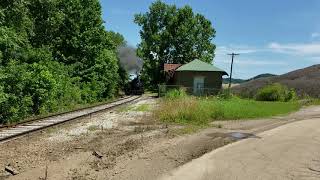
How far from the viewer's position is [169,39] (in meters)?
84.9

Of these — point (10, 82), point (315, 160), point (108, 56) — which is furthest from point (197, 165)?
point (108, 56)

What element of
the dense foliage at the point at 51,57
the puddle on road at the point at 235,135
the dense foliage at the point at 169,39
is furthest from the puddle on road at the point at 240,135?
the dense foliage at the point at 169,39

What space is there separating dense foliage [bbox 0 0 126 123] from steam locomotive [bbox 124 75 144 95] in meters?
16.7

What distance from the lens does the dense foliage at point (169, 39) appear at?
84.4 m

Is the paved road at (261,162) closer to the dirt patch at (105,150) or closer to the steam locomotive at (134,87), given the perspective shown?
the dirt patch at (105,150)

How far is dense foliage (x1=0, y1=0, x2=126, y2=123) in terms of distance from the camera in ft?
74.3

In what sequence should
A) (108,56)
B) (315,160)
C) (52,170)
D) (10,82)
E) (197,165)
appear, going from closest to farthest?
(52,170) < (197,165) < (315,160) < (10,82) < (108,56)

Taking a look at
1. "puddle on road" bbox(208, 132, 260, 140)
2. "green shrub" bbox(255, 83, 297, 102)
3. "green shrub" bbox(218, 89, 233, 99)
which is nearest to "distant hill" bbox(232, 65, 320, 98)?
"green shrub" bbox(255, 83, 297, 102)

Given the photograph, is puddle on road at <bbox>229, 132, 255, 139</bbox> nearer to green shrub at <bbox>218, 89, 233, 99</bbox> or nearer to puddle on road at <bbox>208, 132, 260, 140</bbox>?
puddle on road at <bbox>208, 132, 260, 140</bbox>

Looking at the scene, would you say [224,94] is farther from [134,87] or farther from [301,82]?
[134,87]

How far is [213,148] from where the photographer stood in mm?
14898

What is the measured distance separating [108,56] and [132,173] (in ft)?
131

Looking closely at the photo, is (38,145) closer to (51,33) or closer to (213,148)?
(213,148)

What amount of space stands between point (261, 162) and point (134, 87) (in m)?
60.3
